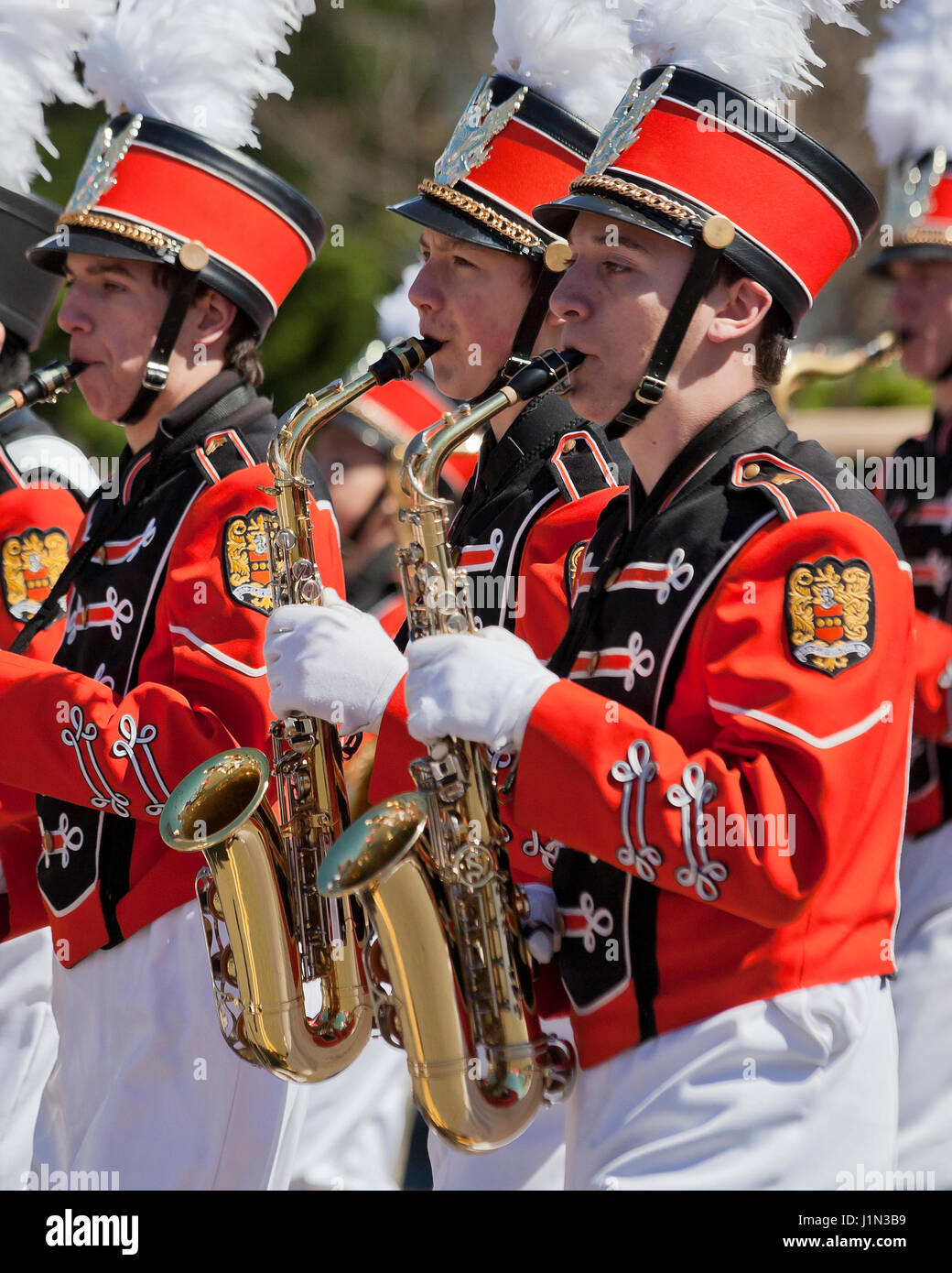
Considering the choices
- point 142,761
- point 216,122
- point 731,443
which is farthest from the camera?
point 216,122

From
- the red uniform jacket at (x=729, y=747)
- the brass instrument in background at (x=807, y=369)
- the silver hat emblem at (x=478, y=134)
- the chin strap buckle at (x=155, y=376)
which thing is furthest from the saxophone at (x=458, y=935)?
the brass instrument in background at (x=807, y=369)

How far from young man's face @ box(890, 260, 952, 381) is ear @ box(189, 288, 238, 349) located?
93.7 inches

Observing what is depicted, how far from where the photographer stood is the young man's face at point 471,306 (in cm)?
405

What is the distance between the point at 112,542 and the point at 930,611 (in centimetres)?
235

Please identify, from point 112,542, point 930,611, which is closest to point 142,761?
point 112,542

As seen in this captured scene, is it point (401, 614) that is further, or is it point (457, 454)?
point (457, 454)

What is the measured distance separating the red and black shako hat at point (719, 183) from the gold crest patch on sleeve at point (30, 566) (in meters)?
2.13

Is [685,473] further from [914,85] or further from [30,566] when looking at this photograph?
[914,85]

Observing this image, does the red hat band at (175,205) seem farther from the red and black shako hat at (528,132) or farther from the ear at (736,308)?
the ear at (736,308)

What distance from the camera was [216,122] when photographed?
14.4 ft

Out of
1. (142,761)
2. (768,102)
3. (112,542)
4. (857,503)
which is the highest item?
(768,102)

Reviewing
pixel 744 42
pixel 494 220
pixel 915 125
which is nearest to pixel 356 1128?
pixel 494 220

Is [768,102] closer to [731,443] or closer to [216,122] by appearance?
[731,443]

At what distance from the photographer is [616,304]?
3.11 m
